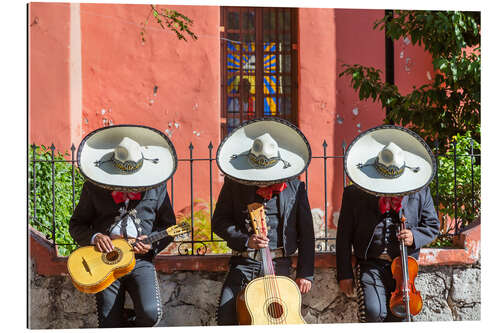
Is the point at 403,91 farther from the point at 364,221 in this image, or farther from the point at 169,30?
the point at 364,221

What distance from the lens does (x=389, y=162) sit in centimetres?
464

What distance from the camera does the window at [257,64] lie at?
26.1 ft

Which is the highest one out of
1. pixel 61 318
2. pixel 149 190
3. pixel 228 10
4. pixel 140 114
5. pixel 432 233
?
pixel 228 10

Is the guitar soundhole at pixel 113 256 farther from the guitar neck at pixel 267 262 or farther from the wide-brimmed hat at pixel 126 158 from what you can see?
the guitar neck at pixel 267 262

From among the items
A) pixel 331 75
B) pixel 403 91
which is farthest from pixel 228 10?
pixel 403 91

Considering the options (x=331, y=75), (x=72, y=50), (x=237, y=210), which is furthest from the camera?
(x=331, y=75)

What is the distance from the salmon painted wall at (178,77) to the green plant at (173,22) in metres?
0.07

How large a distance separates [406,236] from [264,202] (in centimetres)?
101

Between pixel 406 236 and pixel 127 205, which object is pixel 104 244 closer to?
pixel 127 205

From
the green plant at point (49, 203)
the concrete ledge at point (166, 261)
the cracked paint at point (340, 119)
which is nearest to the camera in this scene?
the concrete ledge at point (166, 261)

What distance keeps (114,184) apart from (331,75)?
4.01 meters

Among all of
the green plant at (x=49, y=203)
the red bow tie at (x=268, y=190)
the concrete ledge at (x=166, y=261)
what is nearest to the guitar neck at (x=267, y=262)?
the red bow tie at (x=268, y=190)

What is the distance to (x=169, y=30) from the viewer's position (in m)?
7.47

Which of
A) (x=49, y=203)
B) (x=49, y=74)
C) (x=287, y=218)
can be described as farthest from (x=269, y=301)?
(x=49, y=74)
